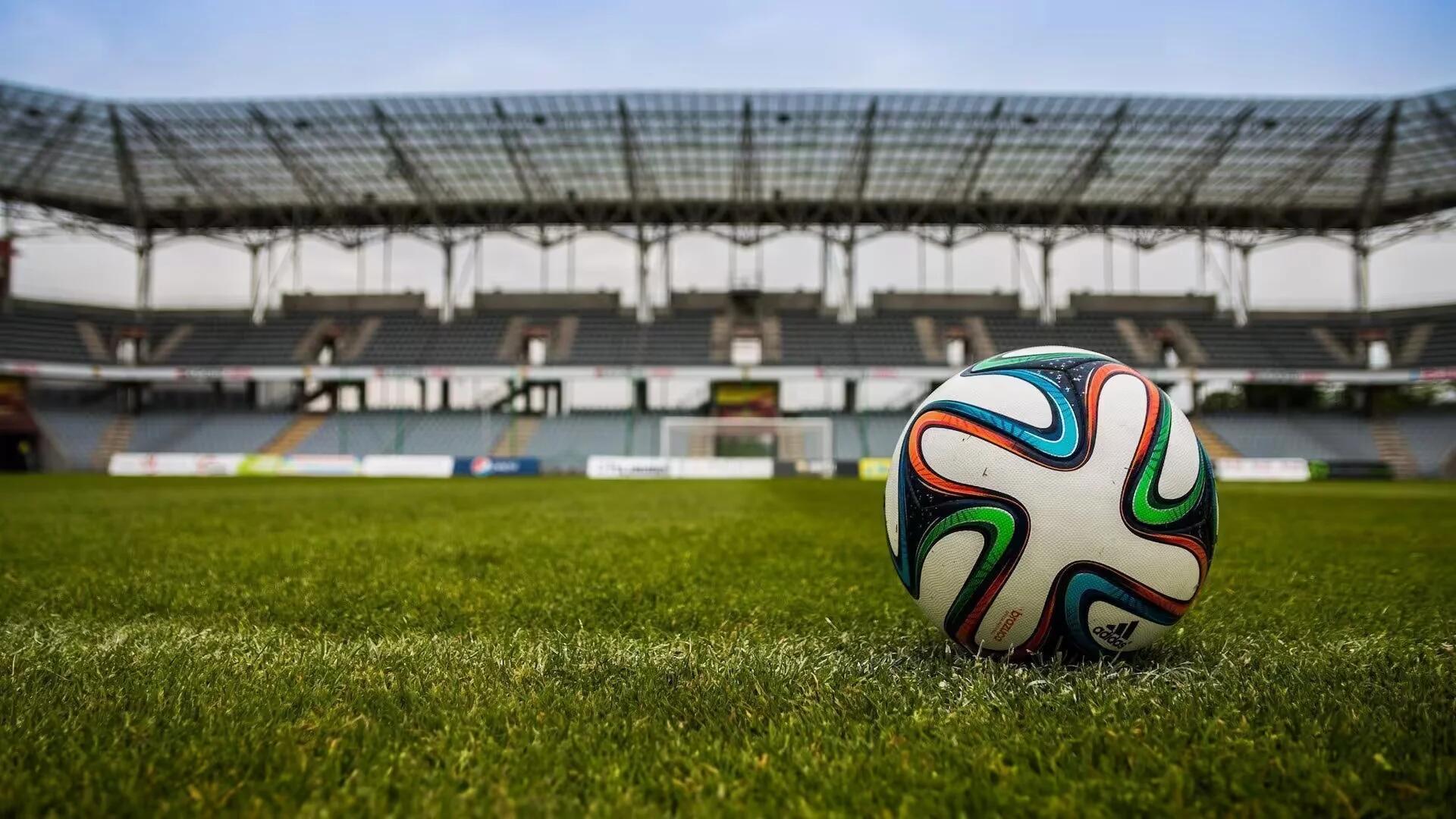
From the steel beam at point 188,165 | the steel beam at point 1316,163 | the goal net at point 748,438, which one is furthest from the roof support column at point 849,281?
the steel beam at point 188,165

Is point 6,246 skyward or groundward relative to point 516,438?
skyward

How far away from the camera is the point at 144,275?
4353cm

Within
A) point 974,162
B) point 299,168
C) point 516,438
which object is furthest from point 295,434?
point 974,162

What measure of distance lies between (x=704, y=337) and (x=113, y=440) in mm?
26413

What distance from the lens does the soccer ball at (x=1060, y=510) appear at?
3057 millimetres

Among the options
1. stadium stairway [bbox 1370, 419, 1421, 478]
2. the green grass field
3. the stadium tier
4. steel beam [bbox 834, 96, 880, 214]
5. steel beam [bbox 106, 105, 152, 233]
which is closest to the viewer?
the green grass field

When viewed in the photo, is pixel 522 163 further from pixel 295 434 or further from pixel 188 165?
pixel 295 434

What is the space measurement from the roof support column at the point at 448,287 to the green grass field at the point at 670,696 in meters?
38.3

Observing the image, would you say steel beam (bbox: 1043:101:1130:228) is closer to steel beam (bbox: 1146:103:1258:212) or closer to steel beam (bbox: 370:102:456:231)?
steel beam (bbox: 1146:103:1258:212)

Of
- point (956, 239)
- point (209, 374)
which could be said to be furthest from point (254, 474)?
point (956, 239)

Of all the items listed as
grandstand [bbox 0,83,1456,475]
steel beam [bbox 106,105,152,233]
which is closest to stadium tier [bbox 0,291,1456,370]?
grandstand [bbox 0,83,1456,475]

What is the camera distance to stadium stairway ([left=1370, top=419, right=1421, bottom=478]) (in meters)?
37.7

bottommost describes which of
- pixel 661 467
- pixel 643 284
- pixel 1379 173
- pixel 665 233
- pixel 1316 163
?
pixel 661 467

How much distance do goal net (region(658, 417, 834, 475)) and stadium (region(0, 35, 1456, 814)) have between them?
20 cm
